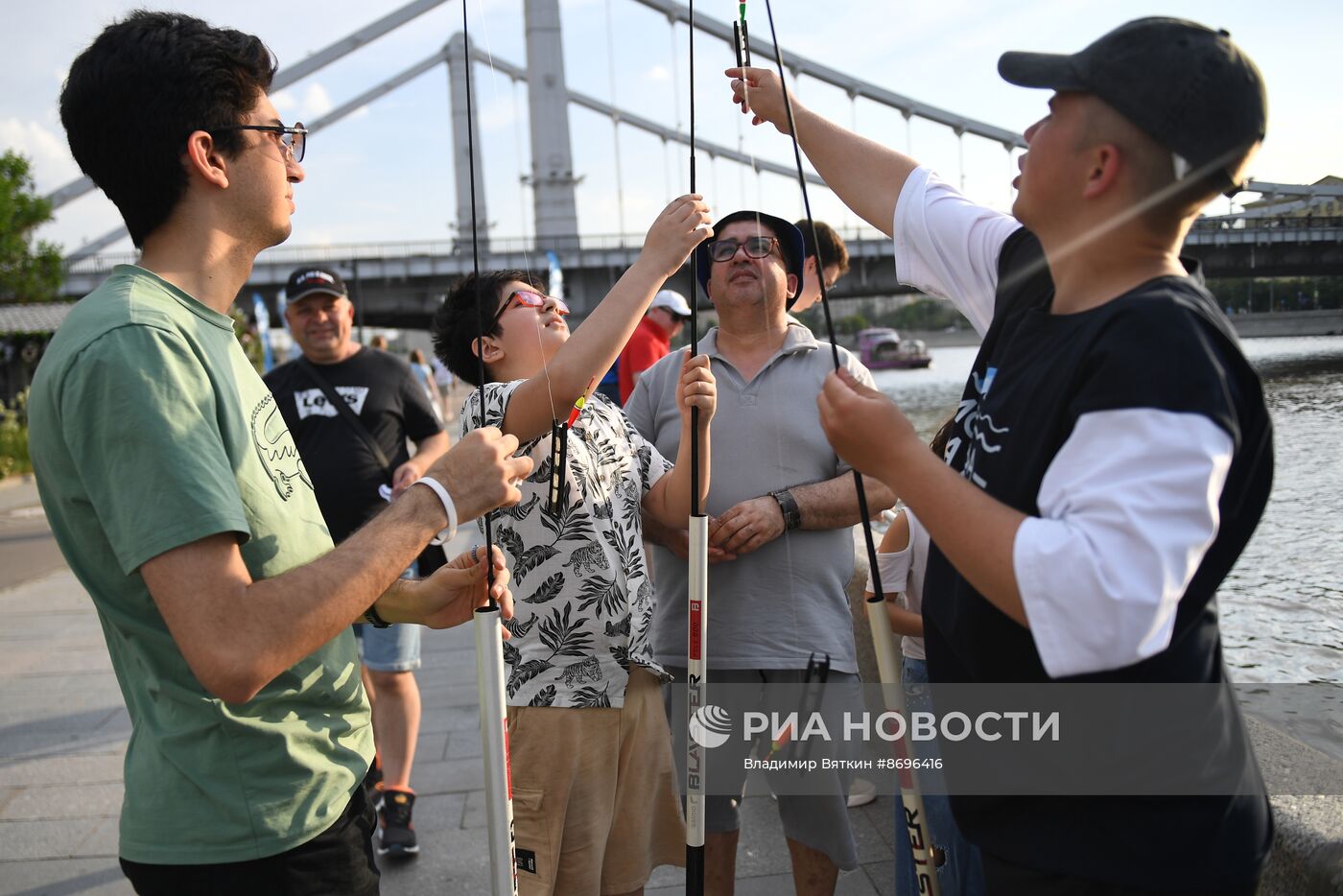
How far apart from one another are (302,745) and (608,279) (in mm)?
36543

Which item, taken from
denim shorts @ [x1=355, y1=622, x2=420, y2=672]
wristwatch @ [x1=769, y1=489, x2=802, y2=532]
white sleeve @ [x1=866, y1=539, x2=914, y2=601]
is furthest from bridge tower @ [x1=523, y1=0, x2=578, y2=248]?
white sleeve @ [x1=866, y1=539, x2=914, y2=601]

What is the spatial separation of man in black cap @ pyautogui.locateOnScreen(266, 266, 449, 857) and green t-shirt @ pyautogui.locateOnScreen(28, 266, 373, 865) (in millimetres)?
2188

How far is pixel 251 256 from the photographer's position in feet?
5.90

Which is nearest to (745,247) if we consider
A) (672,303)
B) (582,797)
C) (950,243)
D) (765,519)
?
(765,519)

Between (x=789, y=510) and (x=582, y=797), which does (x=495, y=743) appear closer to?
(x=582, y=797)

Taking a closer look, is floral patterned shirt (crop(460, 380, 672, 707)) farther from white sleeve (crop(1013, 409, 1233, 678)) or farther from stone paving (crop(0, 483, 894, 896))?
white sleeve (crop(1013, 409, 1233, 678))

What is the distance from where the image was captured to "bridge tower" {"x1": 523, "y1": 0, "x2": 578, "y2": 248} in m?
35.0

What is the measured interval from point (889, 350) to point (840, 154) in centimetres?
3588

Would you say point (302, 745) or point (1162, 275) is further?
point (302, 745)

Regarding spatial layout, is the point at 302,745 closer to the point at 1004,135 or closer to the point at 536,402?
the point at 536,402

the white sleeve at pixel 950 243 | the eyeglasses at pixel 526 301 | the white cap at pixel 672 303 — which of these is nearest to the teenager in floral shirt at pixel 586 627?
the eyeglasses at pixel 526 301

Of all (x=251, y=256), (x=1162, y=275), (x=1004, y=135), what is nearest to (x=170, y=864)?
(x=251, y=256)

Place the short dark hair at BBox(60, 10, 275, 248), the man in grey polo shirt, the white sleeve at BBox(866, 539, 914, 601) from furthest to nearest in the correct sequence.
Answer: the man in grey polo shirt, the white sleeve at BBox(866, 539, 914, 601), the short dark hair at BBox(60, 10, 275, 248)

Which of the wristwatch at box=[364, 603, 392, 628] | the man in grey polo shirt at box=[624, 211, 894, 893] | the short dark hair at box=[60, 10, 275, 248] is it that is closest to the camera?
the short dark hair at box=[60, 10, 275, 248]
